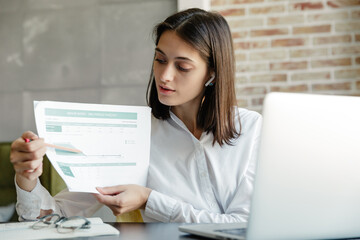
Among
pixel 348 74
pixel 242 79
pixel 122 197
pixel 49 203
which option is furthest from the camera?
pixel 242 79

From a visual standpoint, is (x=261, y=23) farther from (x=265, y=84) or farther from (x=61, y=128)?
(x=61, y=128)

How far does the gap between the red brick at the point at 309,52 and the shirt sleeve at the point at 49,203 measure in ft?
5.40

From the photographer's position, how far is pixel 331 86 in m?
2.61

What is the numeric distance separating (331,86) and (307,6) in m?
0.50

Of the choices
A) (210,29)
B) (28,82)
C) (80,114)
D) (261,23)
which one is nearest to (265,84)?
(261,23)

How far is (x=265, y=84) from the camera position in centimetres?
268

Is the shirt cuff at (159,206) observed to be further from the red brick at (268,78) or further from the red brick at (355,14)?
the red brick at (355,14)

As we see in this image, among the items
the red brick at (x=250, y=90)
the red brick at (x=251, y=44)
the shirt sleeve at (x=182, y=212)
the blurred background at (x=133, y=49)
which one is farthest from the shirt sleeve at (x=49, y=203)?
the red brick at (x=251, y=44)

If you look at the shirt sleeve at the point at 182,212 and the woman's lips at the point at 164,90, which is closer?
the shirt sleeve at the point at 182,212

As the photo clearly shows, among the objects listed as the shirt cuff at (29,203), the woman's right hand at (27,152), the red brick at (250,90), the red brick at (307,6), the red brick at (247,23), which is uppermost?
the red brick at (307,6)

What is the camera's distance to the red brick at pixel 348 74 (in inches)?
103

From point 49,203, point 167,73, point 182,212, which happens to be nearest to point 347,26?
point 167,73

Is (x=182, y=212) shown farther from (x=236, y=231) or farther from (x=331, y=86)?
(x=331, y=86)

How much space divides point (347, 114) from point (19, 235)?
0.74m
